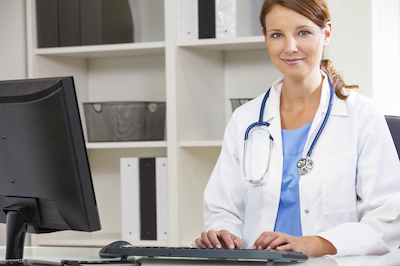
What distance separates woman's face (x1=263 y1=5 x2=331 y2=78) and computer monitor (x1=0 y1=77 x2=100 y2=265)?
716mm

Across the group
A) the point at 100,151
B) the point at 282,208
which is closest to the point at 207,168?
the point at 100,151

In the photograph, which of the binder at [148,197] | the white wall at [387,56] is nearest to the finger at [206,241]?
the binder at [148,197]

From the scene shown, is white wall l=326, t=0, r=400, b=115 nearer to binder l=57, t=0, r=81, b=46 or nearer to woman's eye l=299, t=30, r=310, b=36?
woman's eye l=299, t=30, r=310, b=36

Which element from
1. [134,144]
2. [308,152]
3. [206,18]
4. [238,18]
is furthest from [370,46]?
[134,144]

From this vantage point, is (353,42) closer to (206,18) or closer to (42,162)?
(206,18)

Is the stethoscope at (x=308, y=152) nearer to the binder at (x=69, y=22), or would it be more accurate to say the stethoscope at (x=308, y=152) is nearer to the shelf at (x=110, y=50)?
the shelf at (x=110, y=50)

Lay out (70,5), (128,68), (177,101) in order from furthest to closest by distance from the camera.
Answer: (128,68) → (70,5) → (177,101)

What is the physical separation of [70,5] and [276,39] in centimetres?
113

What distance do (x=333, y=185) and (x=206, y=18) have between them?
0.97 m

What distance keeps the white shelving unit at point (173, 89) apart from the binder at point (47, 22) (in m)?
0.03

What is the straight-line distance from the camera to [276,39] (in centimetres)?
155

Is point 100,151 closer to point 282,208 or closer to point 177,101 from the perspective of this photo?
point 177,101

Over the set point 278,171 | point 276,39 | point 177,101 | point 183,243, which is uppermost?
point 276,39

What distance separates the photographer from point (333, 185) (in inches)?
57.8
